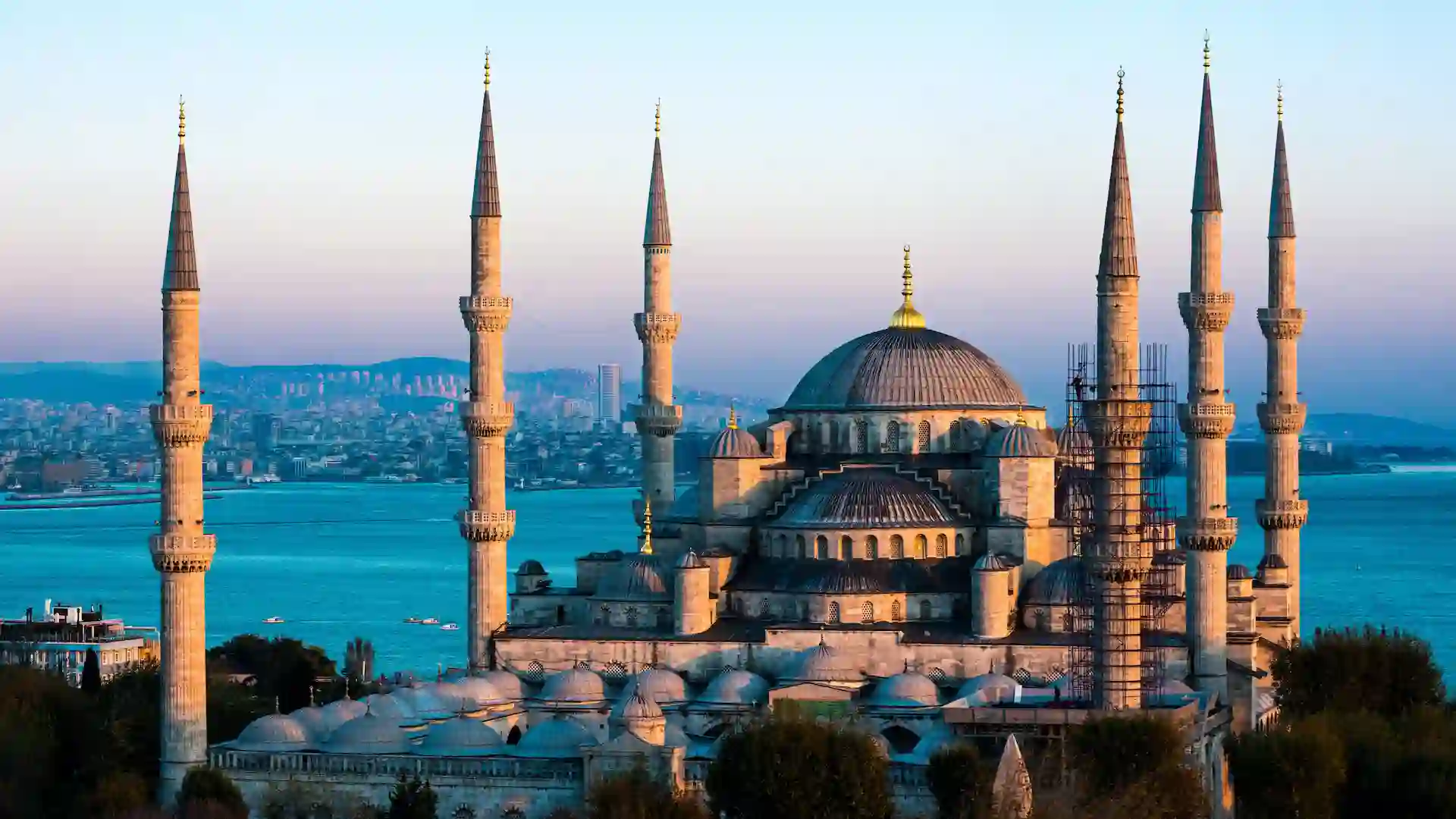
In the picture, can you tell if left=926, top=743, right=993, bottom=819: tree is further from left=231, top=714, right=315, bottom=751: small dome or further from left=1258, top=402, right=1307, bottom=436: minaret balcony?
left=1258, top=402, right=1307, bottom=436: minaret balcony

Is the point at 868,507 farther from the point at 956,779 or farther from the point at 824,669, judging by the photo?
the point at 956,779

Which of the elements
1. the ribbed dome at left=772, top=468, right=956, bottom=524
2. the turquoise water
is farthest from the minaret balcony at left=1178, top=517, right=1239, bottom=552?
the turquoise water

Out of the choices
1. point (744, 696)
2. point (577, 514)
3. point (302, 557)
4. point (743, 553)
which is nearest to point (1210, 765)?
point (744, 696)

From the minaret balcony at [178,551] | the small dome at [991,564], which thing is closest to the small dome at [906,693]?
the small dome at [991,564]

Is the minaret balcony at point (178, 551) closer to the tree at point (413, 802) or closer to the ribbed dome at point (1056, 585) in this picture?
the tree at point (413, 802)

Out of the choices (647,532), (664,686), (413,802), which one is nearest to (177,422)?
(413,802)

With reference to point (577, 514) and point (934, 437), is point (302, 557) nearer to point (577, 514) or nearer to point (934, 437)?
point (577, 514)
